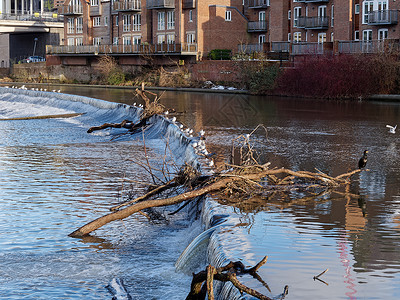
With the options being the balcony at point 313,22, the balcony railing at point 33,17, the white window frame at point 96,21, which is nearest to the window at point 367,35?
the balcony at point 313,22

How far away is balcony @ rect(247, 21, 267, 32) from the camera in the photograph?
6625cm

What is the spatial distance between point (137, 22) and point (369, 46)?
31151mm

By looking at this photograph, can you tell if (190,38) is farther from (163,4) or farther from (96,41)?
(96,41)

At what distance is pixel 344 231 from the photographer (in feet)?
33.0

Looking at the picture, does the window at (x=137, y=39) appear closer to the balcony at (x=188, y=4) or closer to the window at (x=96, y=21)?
the balcony at (x=188, y=4)

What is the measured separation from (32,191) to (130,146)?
812cm

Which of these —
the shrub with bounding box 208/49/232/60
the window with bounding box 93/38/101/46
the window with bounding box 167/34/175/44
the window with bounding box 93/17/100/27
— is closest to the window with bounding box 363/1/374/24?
the shrub with bounding box 208/49/232/60

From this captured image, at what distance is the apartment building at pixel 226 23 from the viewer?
173 ft

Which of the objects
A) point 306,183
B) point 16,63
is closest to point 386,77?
point 306,183

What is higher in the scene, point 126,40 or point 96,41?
point 96,41

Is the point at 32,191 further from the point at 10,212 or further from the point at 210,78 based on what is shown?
the point at 210,78

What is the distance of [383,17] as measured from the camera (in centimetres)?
5016

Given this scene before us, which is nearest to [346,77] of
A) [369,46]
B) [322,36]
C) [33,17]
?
[369,46]

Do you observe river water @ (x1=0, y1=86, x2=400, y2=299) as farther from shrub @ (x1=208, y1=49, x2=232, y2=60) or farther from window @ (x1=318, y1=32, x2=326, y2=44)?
shrub @ (x1=208, y1=49, x2=232, y2=60)
